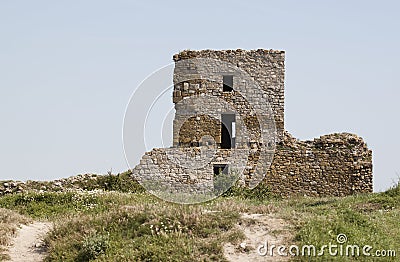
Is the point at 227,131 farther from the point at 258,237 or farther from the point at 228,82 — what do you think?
the point at 258,237

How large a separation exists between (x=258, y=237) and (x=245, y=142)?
44.4ft

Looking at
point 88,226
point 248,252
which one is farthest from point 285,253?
point 88,226

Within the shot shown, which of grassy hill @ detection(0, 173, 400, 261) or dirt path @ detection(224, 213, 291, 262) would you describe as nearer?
dirt path @ detection(224, 213, 291, 262)

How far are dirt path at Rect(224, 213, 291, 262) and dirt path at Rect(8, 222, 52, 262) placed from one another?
13.7ft

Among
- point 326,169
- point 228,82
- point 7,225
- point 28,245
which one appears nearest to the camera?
point 28,245

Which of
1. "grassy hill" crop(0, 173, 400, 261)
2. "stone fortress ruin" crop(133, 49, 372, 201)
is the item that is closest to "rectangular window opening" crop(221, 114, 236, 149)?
"stone fortress ruin" crop(133, 49, 372, 201)

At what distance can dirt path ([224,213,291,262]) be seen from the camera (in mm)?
12367

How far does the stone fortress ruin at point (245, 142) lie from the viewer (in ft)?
82.8

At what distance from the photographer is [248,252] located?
1251cm

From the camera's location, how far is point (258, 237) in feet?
42.5

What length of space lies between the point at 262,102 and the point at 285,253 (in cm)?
1470

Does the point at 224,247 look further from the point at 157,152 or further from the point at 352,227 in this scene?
the point at 157,152

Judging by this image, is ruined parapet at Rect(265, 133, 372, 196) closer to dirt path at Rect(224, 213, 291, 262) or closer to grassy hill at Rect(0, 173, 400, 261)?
grassy hill at Rect(0, 173, 400, 261)

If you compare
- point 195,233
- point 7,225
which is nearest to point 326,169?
point 195,233
